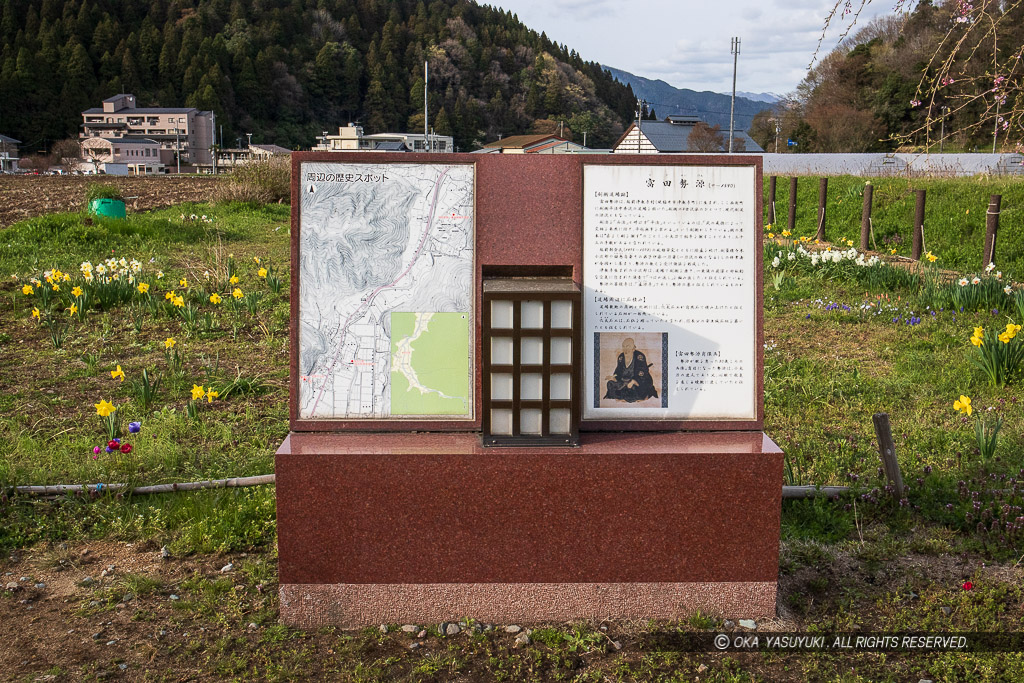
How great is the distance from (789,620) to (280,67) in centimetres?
9540

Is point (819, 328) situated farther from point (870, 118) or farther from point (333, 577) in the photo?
point (870, 118)

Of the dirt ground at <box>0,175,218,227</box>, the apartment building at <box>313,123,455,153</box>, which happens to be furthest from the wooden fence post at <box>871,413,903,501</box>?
the apartment building at <box>313,123,455,153</box>

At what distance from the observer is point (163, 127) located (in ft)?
249

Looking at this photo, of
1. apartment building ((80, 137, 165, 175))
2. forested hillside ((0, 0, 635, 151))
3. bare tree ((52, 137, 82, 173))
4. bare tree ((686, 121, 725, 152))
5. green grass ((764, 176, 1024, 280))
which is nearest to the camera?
green grass ((764, 176, 1024, 280))

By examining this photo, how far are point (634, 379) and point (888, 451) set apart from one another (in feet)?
4.92

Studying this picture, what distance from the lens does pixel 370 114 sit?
97.1m

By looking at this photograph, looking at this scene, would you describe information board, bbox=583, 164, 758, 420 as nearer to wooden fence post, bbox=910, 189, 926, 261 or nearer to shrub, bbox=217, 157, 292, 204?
wooden fence post, bbox=910, 189, 926, 261

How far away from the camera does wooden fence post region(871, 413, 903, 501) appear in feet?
12.2

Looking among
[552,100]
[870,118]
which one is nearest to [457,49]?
[552,100]

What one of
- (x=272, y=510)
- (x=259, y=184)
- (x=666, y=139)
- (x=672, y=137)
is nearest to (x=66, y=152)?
(x=666, y=139)

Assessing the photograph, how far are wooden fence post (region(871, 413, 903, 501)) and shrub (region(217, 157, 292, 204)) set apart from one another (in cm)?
1441

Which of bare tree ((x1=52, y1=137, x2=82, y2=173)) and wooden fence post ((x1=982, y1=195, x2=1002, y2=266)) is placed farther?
bare tree ((x1=52, y1=137, x2=82, y2=173))

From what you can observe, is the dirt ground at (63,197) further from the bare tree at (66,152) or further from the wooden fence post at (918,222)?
the bare tree at (66,152)

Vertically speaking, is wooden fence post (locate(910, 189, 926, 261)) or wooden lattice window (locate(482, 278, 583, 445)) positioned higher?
wooden fence post (locate(910, 189, 926, 261))
